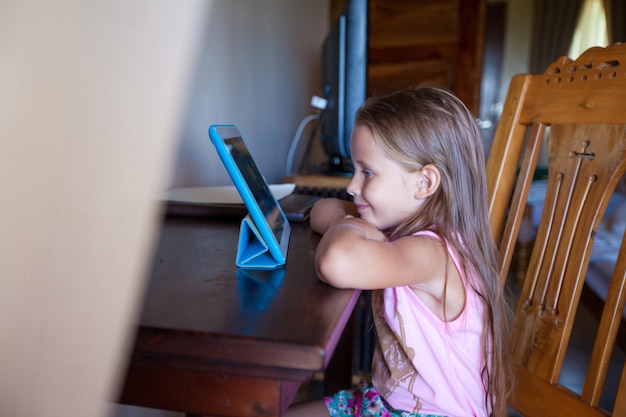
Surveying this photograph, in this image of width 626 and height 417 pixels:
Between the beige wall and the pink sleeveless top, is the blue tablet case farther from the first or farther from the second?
the beige wall

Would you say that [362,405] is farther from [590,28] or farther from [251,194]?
[590,28]

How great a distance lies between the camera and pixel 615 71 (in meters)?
0.87

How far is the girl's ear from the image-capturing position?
800 millimetres

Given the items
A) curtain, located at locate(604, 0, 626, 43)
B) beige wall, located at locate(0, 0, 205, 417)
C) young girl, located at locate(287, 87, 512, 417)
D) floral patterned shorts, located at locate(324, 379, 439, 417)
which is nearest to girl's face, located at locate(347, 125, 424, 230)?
young girl, located at locate(287, 87, 512, 417)

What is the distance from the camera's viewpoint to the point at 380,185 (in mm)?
808

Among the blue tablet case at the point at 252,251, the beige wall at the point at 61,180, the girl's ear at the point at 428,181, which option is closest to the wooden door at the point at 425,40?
the girl's ear at the point at 428,181

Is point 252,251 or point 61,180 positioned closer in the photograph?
point 61,180

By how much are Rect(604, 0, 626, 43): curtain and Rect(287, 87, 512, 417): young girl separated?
4170 mm

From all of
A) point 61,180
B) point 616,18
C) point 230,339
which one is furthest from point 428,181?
point 616,18

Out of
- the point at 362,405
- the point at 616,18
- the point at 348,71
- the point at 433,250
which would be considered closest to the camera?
the point at 433,250

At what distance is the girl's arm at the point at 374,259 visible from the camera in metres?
0.62

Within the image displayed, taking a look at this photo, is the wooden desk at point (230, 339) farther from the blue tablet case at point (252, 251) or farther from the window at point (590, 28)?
the window at point (590, 28)

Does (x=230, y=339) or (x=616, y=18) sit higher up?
(x=616, y=18)

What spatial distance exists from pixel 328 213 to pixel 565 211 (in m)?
0.41
